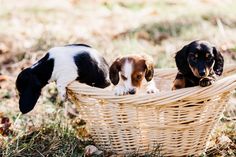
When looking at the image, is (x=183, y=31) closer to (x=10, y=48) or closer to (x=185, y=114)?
(x=10, y=48)

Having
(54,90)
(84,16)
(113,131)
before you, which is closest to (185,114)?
(113,131)

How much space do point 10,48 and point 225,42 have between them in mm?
2267

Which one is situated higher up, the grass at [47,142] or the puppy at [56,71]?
the puppy at [56,71]

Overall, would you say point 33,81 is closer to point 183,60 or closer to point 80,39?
point 183,60

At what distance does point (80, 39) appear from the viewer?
20.7 ft

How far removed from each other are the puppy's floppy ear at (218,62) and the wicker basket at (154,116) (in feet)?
0.56

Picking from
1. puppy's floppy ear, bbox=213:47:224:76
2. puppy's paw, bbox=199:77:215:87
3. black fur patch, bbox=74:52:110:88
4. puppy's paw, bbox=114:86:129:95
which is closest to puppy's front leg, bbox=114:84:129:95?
puppy's paw, bbox=114:86:129:95

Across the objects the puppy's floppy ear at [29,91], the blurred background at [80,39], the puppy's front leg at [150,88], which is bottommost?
the blurred background at [80,39]

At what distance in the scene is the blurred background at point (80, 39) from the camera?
13.0 feet

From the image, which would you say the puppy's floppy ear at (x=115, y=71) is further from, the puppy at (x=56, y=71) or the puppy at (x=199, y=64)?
the puppy at (x=199, y=64)

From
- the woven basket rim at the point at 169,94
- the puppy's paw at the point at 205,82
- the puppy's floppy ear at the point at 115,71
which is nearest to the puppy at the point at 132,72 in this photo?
the puppy's floppy ear at the point at 115,71

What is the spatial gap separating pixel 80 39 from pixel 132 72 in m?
2.74

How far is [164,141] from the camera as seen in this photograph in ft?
11.9

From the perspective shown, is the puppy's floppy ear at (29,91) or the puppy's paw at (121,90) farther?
the puppy's floppy ear at (29,91)
